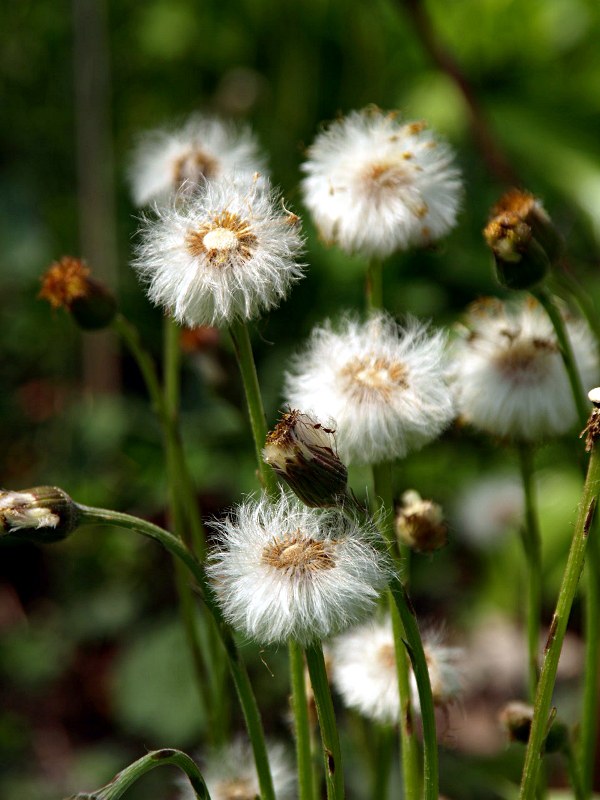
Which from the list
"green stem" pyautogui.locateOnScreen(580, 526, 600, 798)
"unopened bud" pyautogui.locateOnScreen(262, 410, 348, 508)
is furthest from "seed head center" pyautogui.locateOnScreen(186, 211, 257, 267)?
"green stem" pyautogui.locateOnScreen(580, 526, 600, 798)

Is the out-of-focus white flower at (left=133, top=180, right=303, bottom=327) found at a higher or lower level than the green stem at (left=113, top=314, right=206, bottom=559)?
higher

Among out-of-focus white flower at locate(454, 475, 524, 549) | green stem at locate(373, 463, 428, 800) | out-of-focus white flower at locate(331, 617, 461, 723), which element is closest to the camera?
green stem at locate(373, 463, 428, 800)

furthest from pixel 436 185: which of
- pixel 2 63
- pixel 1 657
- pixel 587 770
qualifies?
pixel 2 63

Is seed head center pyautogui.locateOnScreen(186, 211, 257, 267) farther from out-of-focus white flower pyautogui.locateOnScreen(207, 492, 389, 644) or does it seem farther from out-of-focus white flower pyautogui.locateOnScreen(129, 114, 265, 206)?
out-of-focus white flower pyautogui.locateOnScreen(129, 114, 265, 206)

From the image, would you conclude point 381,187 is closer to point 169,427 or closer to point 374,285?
point 374,285

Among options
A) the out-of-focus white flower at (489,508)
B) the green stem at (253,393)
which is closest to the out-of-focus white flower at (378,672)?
the green stem at (253,393)

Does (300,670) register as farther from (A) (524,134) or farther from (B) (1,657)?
(A) (524,134)
